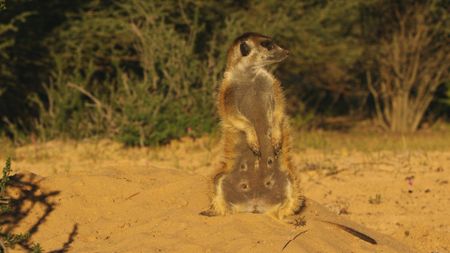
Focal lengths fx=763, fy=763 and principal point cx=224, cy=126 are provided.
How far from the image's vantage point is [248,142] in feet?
17.4

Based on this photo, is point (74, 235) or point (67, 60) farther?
point (67, 60)

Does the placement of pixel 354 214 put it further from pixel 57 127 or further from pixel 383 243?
pixel 57 127

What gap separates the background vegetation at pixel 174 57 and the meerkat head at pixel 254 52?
504 centimetres

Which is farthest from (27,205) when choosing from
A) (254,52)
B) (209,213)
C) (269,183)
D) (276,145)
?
(254,52)

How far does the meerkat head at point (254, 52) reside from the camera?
530 cm

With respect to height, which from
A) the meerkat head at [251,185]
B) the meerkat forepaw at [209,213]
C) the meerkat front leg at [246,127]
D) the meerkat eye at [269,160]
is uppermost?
the meerkat front leg at [246,127]

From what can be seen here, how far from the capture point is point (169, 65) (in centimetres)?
1112

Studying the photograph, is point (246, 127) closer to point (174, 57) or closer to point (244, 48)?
point (244, 48)

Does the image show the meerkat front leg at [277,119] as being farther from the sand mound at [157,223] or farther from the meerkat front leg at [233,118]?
the sand mound at [157,223]

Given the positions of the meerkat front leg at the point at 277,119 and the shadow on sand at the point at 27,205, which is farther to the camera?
the shadow on sand at the point at 27,205

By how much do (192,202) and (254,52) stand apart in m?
1.37

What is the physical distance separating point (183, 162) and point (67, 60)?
401cm

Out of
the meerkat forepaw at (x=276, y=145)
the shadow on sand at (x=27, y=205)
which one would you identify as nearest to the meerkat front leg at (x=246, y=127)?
the meerkat forepaw at (x=276, y=145)

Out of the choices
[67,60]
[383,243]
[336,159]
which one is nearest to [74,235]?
[383,243]
